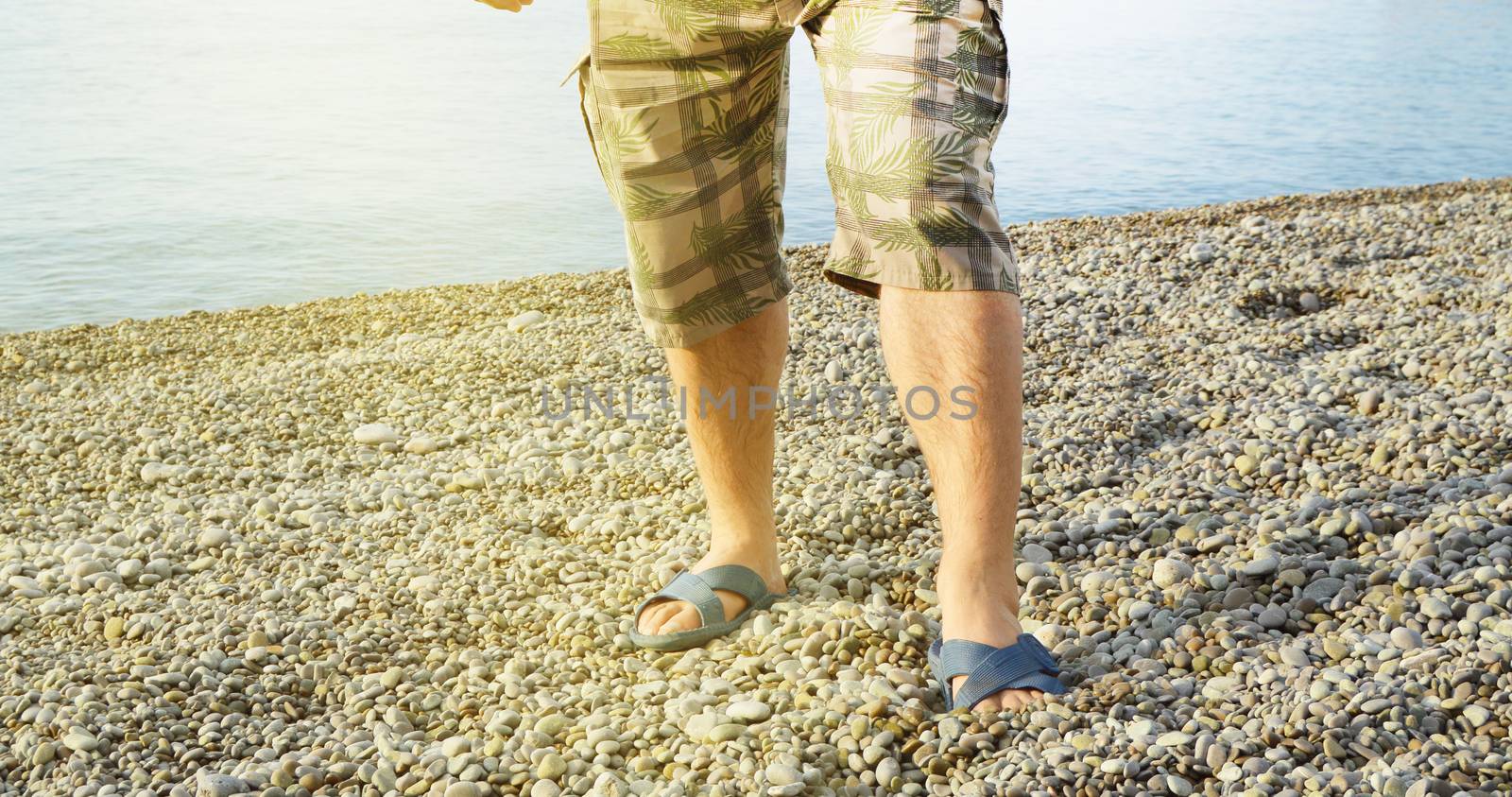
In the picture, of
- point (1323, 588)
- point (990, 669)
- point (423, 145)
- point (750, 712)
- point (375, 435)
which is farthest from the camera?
point (423, 145)

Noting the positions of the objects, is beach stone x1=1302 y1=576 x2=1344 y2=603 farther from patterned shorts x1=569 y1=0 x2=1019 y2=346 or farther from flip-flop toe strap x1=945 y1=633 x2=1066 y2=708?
patterned shorts x1=569 y1=0 x2=1019 y2=346

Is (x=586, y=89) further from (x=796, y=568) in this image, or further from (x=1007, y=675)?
(x=1007, y=675)

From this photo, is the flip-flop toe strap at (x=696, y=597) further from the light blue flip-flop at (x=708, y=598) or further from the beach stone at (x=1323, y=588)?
the beach stone at (x=1323, y=588)

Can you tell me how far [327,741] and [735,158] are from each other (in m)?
1.25

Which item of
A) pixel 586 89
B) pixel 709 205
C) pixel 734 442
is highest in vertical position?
pixel 586 89

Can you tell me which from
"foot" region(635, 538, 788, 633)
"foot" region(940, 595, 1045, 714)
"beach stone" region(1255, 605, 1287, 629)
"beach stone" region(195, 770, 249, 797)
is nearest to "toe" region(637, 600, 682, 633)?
"foot" region(635, 538, 788, 633)

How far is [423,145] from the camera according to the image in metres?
13.6

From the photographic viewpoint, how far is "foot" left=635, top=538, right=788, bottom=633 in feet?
7.41

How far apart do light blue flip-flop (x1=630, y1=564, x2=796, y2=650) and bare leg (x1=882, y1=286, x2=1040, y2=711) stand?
57 centimetres

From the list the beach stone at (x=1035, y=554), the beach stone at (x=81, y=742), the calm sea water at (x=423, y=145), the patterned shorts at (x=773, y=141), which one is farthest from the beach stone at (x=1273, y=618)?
the calm sea water at (x=423, y=145)

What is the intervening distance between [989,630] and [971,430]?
1.11 ft

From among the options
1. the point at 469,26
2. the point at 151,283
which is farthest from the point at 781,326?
the point at 469,26

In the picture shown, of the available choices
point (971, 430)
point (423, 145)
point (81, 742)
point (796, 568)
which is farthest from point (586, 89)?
point (423, 145)

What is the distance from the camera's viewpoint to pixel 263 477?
137 inches
